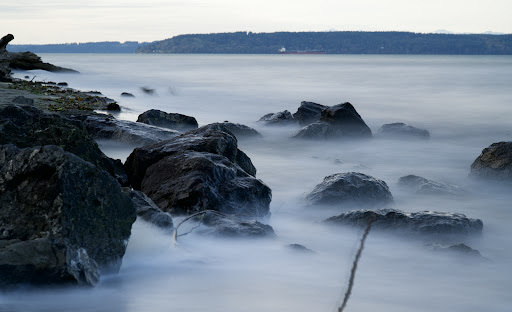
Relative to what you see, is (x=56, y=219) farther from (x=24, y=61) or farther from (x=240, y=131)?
(x=24, y=61)

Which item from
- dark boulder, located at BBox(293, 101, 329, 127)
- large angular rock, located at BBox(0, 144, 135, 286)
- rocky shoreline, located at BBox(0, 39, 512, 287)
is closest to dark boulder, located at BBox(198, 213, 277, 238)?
rocky shoreline, located at BBox(0, 39, 512, 287)

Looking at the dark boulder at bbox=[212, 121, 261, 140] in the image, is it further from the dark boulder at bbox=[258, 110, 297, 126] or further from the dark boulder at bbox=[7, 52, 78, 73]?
the dark boulder at bbox=[7, 52, 78, 73]

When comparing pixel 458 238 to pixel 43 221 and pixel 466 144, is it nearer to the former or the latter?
pixel 43 221

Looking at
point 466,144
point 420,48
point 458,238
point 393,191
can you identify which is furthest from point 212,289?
point 420,48

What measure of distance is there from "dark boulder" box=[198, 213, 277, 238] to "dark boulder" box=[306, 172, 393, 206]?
1722 mm

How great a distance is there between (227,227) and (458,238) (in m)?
2.41

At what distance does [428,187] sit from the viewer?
8.05 metres

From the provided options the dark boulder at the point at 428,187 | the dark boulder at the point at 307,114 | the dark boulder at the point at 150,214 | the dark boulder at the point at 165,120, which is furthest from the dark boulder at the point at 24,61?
the dark boulder at the point at 150,214

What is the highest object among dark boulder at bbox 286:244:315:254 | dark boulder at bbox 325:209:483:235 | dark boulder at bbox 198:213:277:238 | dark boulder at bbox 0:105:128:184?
dark boulder at bbox 0:105:128:184

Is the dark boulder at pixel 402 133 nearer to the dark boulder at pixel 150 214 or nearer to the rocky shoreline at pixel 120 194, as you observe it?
the rocky shoreline at pixel 120 194

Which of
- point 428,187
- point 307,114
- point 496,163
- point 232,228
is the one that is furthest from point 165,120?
point 232,228

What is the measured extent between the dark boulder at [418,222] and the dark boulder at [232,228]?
3.47ft

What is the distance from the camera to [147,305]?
12.3 feet

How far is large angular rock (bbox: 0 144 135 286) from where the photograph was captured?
337 centimetres
